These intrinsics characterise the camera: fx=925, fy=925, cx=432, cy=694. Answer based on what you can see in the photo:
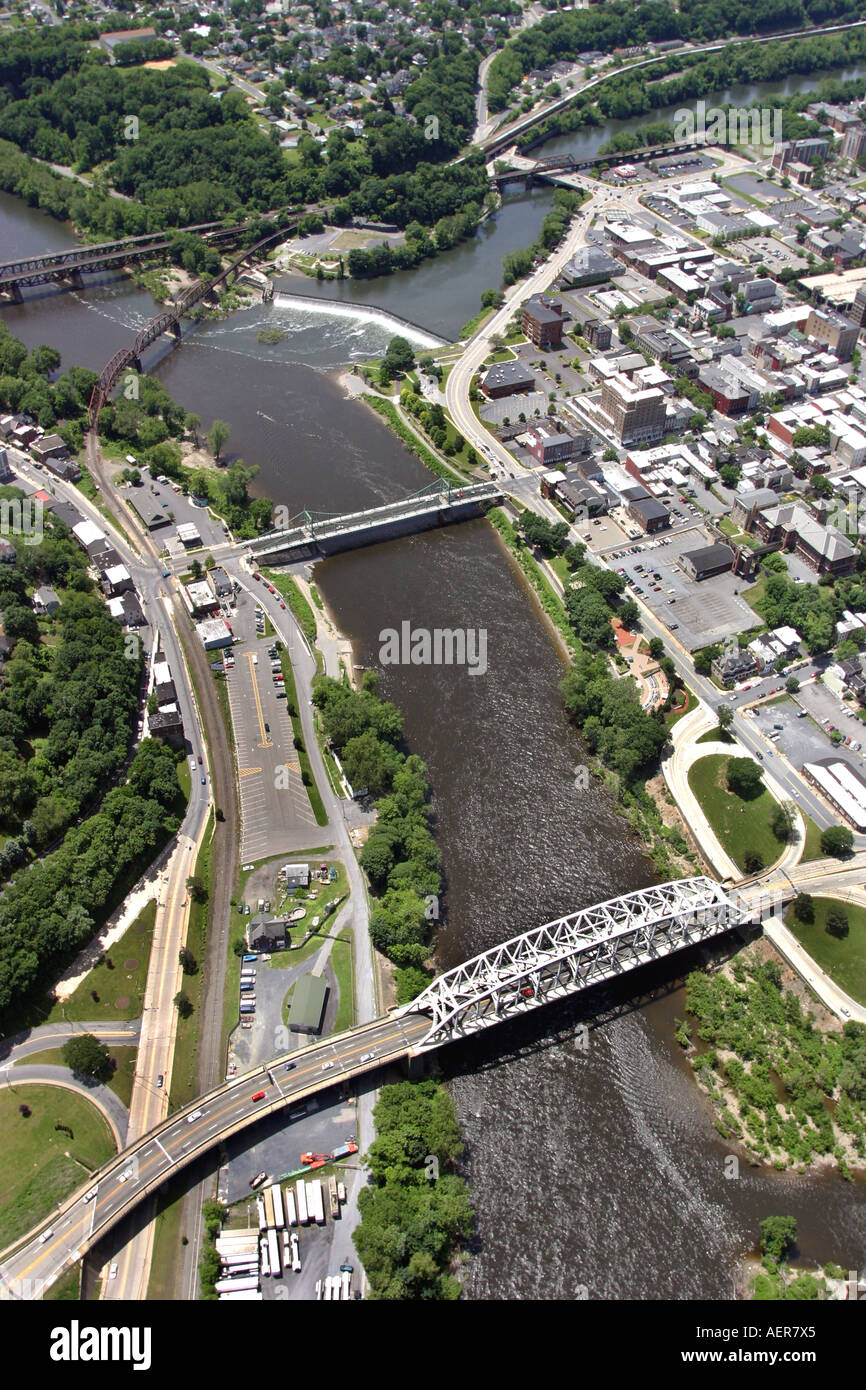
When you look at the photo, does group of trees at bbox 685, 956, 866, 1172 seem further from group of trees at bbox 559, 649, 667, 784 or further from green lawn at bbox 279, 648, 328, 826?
green lawn at bbox 279, 648, 328, 826

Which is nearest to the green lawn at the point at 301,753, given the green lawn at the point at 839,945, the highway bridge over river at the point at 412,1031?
the highway bridge over river at the point at 412,1031

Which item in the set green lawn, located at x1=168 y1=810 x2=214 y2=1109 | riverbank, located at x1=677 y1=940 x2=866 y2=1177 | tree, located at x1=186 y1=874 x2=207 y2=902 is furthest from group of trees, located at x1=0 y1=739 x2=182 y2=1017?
riverbank, located at x1=677 y1=940 x2=866 y2=1177

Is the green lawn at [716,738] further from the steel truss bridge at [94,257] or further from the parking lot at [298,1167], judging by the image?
the steel truss bridge at [94,257]

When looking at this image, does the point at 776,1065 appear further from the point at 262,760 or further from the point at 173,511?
the point at 173,511

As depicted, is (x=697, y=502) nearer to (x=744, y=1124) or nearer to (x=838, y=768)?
(x=838, y=768)

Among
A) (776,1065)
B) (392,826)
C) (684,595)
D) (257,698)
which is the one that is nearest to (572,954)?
(776,1065)
